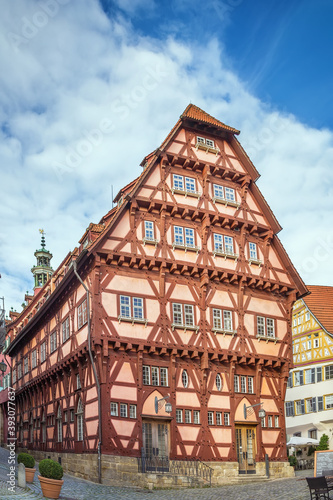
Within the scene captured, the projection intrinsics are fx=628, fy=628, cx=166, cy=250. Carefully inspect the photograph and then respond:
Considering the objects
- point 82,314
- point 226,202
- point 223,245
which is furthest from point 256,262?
point 82,314

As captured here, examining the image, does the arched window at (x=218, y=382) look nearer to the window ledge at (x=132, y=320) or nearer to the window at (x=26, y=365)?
the window ledge at (x=132, y=320)

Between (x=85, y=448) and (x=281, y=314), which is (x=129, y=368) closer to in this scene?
(x=85, y=448)

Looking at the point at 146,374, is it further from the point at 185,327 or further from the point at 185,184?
the point at 185,184

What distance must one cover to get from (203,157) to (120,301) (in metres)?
10.2

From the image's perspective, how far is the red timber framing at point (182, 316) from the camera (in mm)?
29562

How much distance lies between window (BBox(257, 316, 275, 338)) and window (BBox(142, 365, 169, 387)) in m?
6.60

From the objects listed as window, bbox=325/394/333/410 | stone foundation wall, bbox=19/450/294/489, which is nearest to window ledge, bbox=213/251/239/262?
stone foundation wall, bbox=19/450/294/489

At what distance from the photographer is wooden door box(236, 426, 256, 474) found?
32.5 metres

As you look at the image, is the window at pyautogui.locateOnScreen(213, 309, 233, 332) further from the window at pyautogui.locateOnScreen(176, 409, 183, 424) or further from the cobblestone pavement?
the cobblestone pavement

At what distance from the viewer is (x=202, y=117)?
35500mm

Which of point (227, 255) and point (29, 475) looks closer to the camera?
point (29, 475)

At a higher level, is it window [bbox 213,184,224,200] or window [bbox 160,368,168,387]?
window [bbox 213,184,224,200]

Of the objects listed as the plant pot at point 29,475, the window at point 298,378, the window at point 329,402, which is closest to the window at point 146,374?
the plant pot at point 29,475

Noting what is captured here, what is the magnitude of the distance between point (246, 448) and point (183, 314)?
7.91 m
